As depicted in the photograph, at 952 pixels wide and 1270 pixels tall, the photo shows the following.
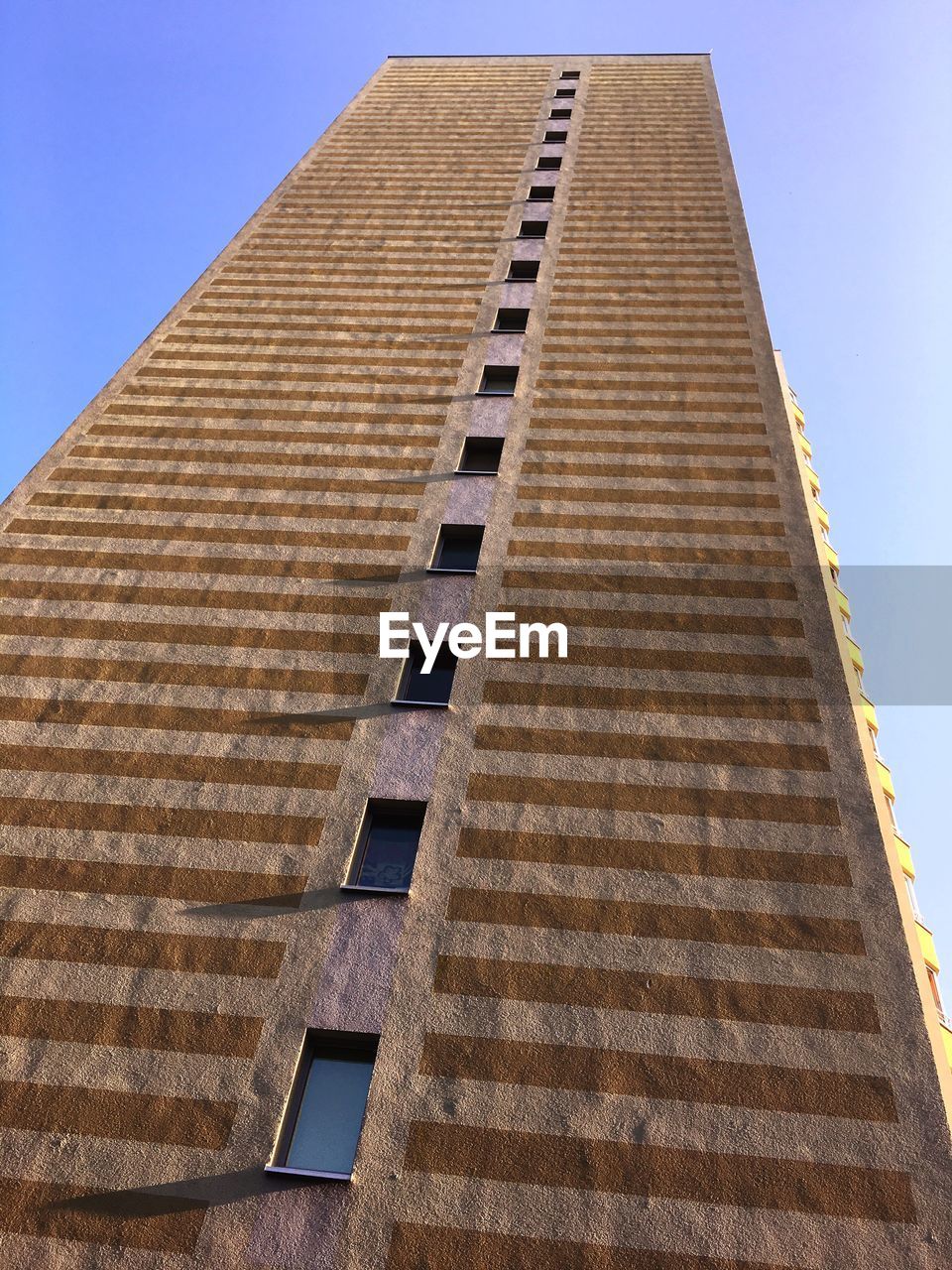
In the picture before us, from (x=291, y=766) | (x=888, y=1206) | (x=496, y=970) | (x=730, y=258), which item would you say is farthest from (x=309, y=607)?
(x=730, y=258)

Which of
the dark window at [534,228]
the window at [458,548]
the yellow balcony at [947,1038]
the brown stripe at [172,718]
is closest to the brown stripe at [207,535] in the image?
the window at [458,548]

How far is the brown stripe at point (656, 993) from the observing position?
11594 millimetres

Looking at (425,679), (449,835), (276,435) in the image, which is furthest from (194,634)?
(449,835)

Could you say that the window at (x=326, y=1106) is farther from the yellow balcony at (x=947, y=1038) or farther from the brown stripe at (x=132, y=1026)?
the yellow balcony at (x=947, y=1038)

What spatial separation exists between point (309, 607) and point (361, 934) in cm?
638

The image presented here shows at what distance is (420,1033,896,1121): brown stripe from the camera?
10.9 meters

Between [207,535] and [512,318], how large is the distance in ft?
35.6

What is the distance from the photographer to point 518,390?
21.7 m

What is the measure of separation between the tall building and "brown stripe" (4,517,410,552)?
0.07 m

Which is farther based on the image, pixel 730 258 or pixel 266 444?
pixel 730 258

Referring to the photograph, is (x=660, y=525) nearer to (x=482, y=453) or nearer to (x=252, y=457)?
(x=482, y=453)

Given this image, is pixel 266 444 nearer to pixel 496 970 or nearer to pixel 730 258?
pixel 496 970

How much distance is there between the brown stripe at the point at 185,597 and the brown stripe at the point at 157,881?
5.16m

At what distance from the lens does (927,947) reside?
508 inches
